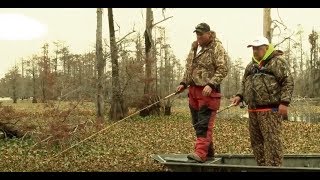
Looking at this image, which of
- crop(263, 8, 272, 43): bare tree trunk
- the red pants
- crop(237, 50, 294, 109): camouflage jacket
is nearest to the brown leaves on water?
the red pants

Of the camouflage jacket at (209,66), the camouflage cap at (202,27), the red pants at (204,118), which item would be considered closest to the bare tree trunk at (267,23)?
the camouflage jacket at (209,66)

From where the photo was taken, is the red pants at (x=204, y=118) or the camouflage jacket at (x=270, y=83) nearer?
the camouflage jacket at (x=270, y=83)

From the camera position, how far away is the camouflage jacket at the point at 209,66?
7367 mm

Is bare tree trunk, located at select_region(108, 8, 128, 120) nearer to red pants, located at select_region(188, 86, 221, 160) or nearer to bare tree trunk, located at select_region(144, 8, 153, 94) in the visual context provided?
bare tree trunk, located at select_region(144, 8, 153, 94)

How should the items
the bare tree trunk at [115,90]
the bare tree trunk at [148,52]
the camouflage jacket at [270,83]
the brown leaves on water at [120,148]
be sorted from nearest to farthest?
the camouflage jacket at [270,83] < the brown leaves on water at [120,148] < the bare tree trunk at [115,90] < the bare tree trunk at [148,52]

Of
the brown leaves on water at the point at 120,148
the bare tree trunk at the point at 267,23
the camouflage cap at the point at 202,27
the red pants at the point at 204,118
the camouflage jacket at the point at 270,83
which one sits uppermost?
the bare tree trunk at the point at 267,23

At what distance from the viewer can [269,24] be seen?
76.4 ft

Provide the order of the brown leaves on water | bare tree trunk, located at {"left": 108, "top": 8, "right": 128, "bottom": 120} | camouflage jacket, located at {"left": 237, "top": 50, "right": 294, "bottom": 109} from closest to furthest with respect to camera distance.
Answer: camouflage jacket, located at {"left": 237, "top": 50, "right": 294, "bottom": 109}, the brown leaves on water, bare tree trunk, located at {"left": 108, "top": 8, "right": 128, "bottom": 120}

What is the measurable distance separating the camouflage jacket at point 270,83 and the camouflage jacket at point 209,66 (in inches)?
21.5

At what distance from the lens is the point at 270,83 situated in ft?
22.3

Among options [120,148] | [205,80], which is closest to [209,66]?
[205,80]

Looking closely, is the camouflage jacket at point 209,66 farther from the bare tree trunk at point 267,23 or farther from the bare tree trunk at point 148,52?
the bare tree trunk at point 148,52

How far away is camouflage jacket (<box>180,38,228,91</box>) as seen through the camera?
737 cm

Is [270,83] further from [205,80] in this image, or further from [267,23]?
[267,23]
